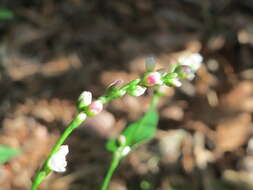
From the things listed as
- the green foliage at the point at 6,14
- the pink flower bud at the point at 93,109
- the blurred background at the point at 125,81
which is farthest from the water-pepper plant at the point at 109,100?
the green foliage at the point at 6,14

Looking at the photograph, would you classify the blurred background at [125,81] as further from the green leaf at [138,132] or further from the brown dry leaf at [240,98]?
the green leaf at [138,132]

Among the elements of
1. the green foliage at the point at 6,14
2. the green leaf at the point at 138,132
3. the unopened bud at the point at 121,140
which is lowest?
the unopened bud at the point at 121,140

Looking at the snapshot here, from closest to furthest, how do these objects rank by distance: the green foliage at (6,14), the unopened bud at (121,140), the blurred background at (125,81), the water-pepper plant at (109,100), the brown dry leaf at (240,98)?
the water-pepper plant at (109,100)
the unopened bud at (121,140)
the blurred background at (125,81)
the brown dry leaf at (240,98)
the green foliage at (6,14)

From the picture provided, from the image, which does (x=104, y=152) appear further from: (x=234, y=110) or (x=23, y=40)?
(x=23, y=40)

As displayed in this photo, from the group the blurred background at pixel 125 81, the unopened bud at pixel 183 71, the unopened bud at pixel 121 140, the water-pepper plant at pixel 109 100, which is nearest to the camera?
the water-pepper plant at pixel 109 100

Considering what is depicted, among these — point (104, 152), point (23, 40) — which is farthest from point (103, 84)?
point (23, 40)

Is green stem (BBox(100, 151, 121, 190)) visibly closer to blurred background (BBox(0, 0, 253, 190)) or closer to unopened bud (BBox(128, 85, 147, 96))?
unopened bud (BBox(128, 85, 147, 96))

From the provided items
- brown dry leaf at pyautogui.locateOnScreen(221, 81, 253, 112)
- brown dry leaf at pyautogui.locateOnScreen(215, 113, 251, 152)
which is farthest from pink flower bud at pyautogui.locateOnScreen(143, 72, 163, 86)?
brown dry leaf at pyautogui.locateOnScreen(221, 81, 253, 112)
